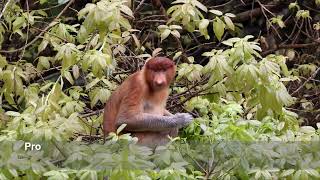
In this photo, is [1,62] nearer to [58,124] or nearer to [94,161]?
[58,124]

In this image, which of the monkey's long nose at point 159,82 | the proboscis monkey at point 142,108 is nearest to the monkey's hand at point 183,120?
the proboscis monkey at point 142,108

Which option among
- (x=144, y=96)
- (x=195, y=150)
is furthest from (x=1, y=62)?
(x=195, y=150)

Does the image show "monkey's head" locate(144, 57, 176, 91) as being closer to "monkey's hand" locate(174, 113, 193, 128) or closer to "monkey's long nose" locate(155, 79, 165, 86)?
"monkey's long nose" locate(155, 79, 165, 86)

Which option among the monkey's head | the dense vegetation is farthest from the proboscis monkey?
the dense vegetation

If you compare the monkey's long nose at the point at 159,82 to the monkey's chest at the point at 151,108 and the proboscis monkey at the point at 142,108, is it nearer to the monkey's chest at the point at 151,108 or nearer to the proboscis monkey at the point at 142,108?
the proboscis monkey at the point at 142,108

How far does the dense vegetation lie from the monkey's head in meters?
0.25

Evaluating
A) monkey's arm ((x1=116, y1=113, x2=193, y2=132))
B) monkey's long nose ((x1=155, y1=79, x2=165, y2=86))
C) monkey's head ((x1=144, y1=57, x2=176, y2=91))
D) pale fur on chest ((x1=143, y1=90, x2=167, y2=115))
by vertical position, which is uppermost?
monkey's head ((x1=144, y1=57, x2=176, y2=91))

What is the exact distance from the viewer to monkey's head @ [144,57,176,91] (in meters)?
5.25

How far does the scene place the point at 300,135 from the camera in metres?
4.38

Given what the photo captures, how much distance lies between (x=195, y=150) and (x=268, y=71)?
39.7 inches

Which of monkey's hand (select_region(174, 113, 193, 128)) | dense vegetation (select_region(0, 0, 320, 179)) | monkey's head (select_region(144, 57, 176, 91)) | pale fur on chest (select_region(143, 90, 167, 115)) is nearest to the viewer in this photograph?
dense vegetation (select_region(0, 0, 320, 179))

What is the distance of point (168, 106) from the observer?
622 centimetres

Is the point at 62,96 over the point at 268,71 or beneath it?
beneath

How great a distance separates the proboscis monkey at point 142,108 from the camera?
17.3 feet
